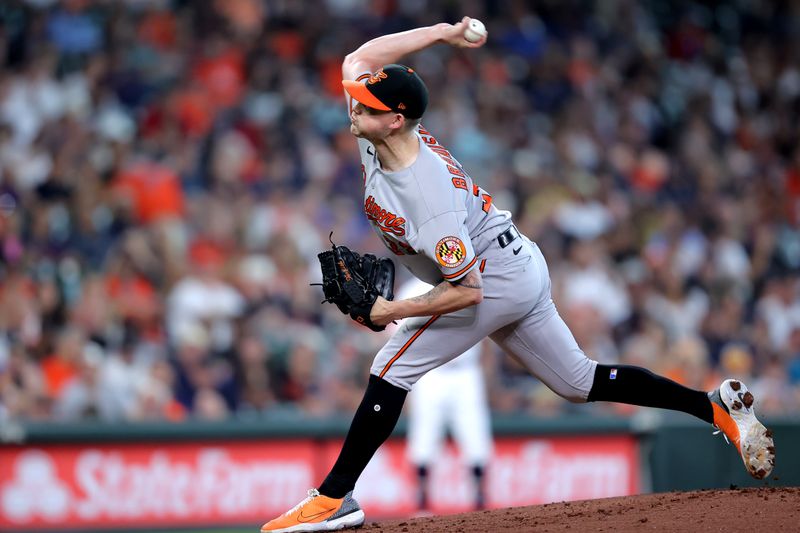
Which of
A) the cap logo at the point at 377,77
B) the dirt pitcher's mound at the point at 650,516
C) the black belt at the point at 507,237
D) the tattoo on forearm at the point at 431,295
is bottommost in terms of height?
the dirt pitcher's mound at the point at 650,516

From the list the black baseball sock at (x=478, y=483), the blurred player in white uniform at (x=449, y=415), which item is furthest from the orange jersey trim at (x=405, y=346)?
the black baseball sock at (x=478, y=483)

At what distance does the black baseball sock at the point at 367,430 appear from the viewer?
4.71 m

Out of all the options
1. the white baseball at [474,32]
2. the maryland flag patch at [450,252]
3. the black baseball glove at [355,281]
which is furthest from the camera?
the white baseball at [474,32]

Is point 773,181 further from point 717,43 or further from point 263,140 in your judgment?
point 263,140

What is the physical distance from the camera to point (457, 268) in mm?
4422

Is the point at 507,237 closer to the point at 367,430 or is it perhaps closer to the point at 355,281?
the point at 355,281

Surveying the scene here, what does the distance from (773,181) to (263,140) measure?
6.02 meters

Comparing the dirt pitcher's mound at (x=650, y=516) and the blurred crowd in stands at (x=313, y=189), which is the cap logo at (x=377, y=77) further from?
the blurred crowd in stands at (x=313, y=189)

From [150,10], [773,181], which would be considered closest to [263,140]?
[150,10]

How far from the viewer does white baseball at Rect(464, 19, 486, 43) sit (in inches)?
191

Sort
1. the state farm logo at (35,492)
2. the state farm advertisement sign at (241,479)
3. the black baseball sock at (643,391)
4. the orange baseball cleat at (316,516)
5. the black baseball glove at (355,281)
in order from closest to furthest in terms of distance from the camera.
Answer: the black baseball glove at (355,281)
the orange baseball cleat at (316,516)
the black baseball sock at (643,391)
the state farm logo at (35,492)
the state farm advertisement sign at (241,479)

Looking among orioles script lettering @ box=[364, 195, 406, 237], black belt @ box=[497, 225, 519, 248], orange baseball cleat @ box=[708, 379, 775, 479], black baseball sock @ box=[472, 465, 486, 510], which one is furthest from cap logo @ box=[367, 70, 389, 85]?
black baseball sock @ box=[472, 465, 486, 510]

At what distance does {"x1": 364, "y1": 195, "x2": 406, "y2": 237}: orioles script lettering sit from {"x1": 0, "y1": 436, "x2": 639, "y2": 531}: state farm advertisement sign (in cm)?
455

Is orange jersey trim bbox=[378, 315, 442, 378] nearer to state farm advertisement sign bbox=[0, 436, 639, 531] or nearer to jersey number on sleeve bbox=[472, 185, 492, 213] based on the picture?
jersey number on sleeve bbox=[472, 185, 492, 213]
